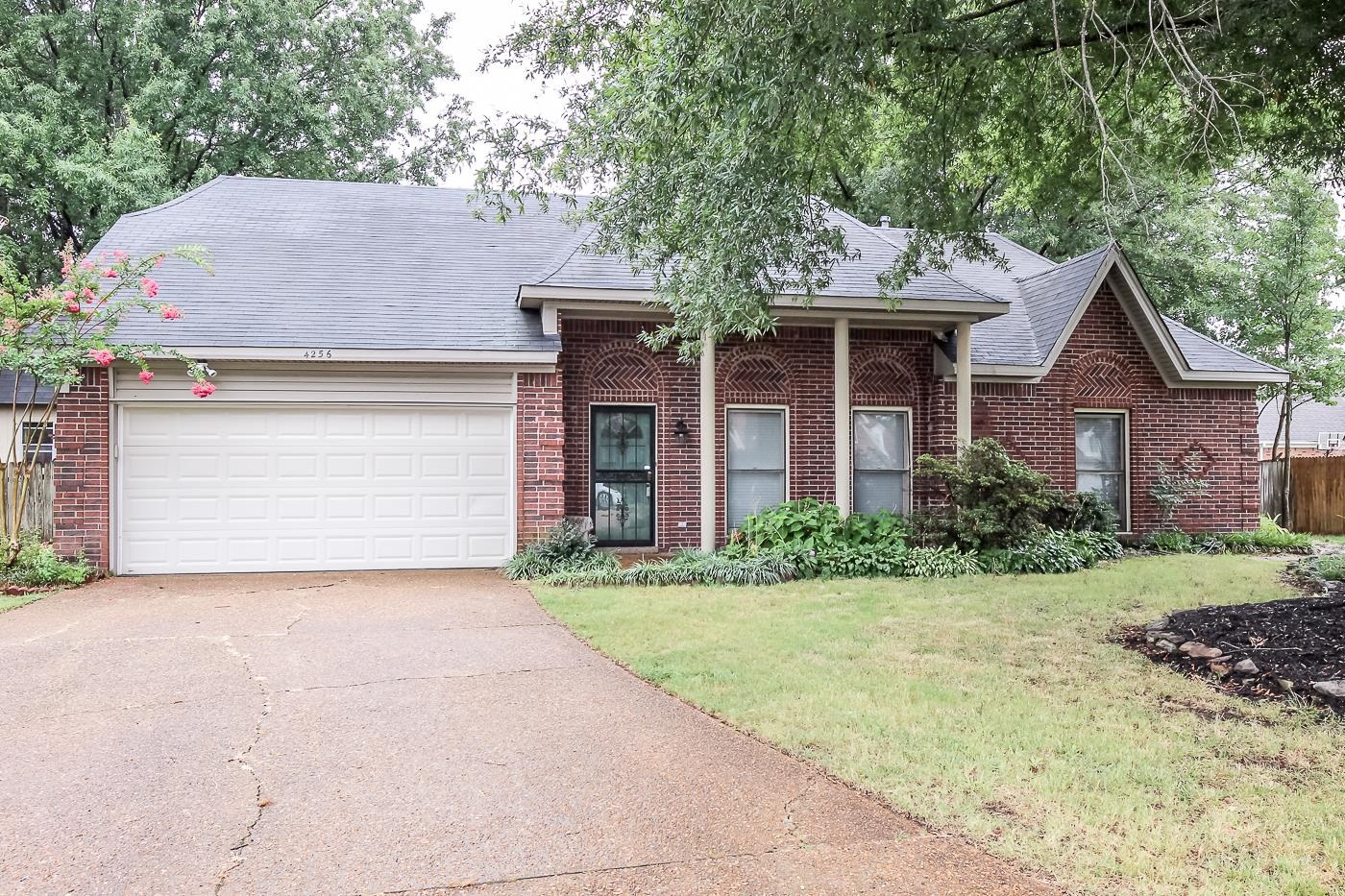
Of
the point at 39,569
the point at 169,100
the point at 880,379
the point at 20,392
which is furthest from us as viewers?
the point at 169,100

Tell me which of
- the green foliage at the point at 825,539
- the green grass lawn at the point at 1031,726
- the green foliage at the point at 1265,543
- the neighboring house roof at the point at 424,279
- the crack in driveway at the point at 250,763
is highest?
the neighboring house roof at the point at 424,279

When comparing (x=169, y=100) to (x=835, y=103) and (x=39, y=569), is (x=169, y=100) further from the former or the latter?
(x=835, y=103)

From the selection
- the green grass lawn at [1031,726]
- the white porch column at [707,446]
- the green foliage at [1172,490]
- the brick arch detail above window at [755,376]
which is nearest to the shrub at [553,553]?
the white porch column at [707,446]

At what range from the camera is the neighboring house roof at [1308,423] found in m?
34.0

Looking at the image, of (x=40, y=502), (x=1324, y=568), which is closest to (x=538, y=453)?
(x=40, y=502)

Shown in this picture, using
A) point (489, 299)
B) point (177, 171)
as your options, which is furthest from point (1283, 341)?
point (177, 171)

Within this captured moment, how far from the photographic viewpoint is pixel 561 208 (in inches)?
555

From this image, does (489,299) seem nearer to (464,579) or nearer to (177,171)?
(464,579)

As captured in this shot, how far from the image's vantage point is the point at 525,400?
10805 mm

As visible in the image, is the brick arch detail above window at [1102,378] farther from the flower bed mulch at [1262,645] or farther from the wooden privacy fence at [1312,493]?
the flower bed mulch at [1262,645]

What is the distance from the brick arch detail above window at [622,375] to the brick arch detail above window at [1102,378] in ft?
21.8

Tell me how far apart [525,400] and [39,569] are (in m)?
5.69

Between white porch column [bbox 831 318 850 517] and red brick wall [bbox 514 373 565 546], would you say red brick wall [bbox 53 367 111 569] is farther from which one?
white porch column [bbox 831 318 850 517]

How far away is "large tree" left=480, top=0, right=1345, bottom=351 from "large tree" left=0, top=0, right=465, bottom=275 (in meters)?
13.2
